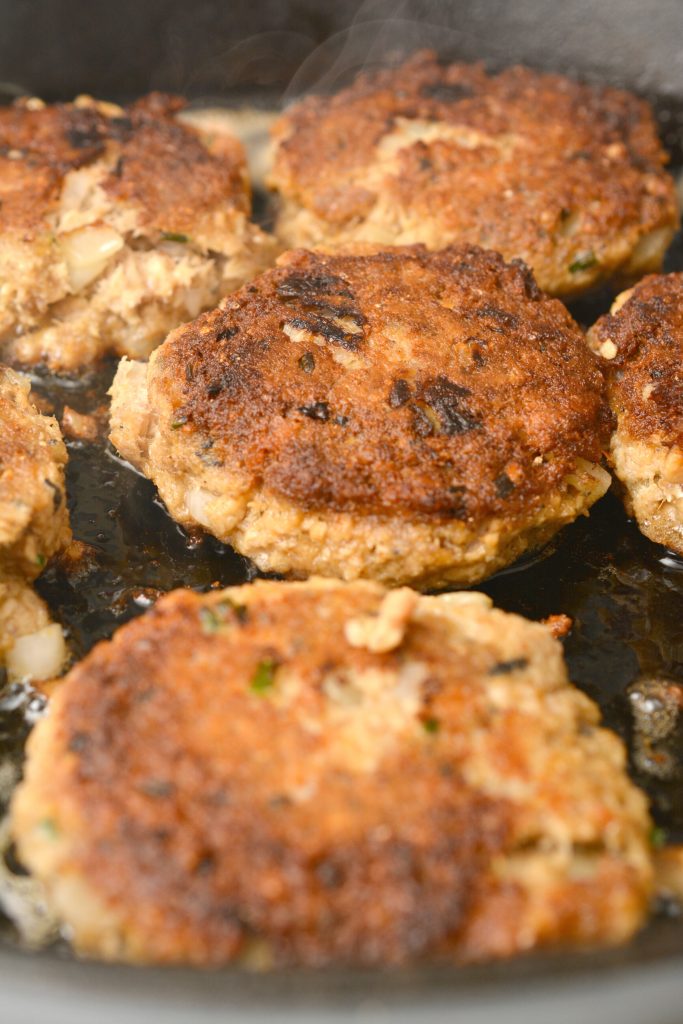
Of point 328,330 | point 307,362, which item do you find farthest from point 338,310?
point 307,362

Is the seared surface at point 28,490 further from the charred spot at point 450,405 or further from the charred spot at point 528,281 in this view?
the charred spot at point 528,281

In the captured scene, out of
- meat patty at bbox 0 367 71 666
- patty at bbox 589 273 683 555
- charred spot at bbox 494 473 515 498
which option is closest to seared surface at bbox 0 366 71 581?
meat patty at bbox 0 367 71 666

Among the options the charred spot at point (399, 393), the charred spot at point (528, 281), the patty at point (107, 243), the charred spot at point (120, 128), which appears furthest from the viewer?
the charred spot at point (120, 128)

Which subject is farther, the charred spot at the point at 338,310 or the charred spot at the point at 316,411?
the charred spot at the point at 338,310

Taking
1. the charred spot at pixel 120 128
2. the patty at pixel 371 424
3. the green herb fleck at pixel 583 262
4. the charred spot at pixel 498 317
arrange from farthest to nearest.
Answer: the charred spot at pixel 120 128 → the green herb fleck at pixel 583 262 → the charred spot at pixel 498 317 → the patty at pixel 371 424

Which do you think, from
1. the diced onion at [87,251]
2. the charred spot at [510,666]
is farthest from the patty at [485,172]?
the charred spot at [510,666]

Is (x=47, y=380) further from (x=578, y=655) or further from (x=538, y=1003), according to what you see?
(x=538, y=1003)

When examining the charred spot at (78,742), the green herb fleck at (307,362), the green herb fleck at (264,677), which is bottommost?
the charred spot at (78,742)

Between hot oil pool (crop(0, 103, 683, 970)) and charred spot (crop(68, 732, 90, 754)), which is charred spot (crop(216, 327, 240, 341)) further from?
charred spot (crop(68, 732, 90, 754))

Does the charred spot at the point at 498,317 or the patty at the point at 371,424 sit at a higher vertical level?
the charred spot at the point at 498,317
